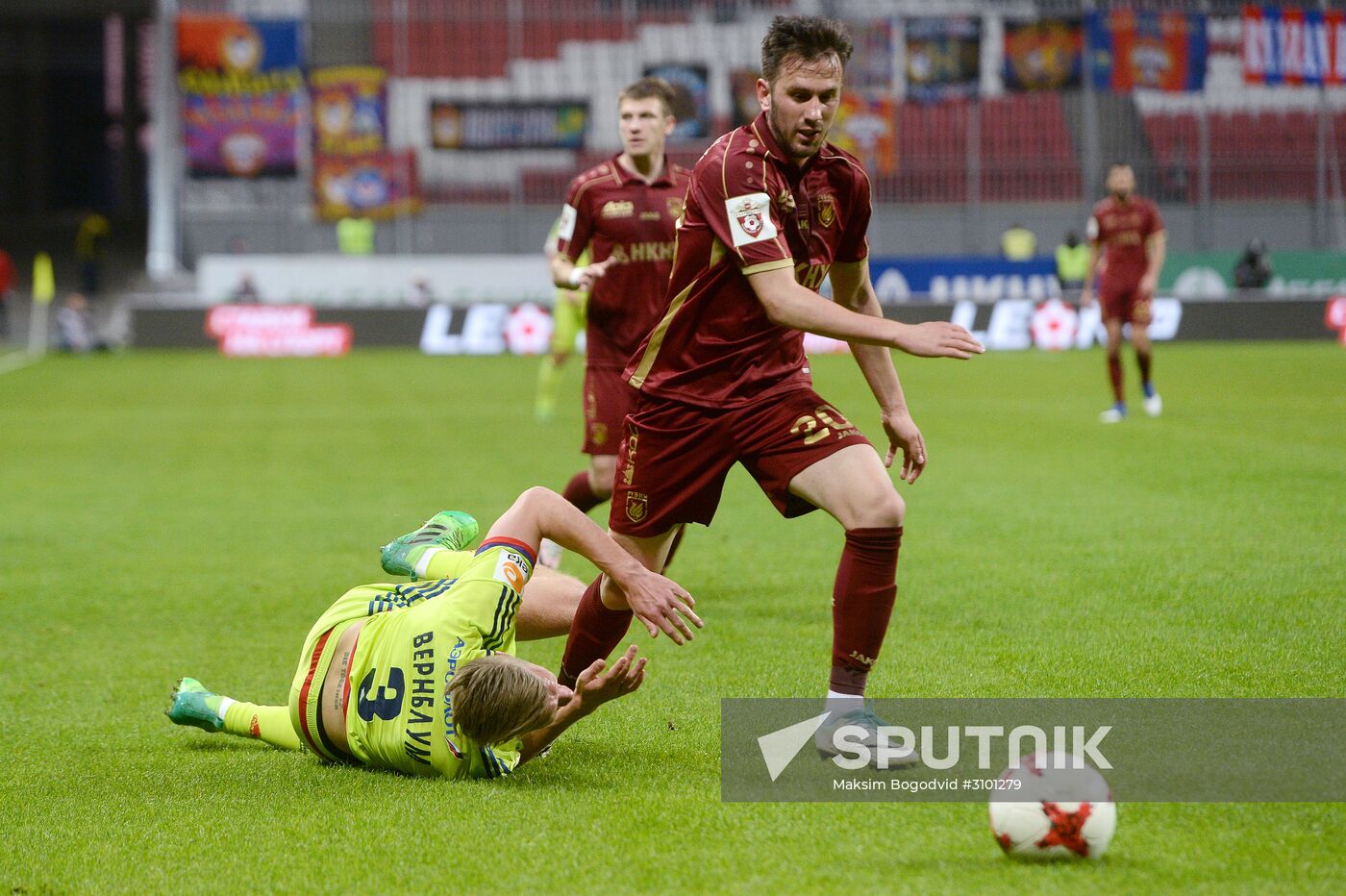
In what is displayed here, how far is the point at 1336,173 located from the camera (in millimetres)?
32906

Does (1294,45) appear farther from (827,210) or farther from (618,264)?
(827,210)

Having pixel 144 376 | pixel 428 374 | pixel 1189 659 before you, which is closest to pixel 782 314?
pixel 1189 659

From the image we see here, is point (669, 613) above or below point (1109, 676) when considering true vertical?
above

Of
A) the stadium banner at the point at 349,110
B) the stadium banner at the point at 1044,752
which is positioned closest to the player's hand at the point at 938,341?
the stadium banner at the point at 1044,752

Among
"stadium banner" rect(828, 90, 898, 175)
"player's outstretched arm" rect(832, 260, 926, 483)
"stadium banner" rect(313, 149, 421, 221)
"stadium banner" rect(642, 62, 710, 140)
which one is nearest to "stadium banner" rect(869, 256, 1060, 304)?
"stadium banner" rect(828, 90, 898, 175)

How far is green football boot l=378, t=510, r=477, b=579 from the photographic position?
17.4 ft

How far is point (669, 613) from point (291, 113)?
3077 centimetres

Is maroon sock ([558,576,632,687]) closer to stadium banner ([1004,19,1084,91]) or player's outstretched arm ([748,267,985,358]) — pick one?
player's outstretched arm ([748,267,985,358])

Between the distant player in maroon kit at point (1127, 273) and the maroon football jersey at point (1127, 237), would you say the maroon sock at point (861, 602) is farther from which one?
the maroon football jersey at point (1127, 237)

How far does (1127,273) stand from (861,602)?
38.8 feet

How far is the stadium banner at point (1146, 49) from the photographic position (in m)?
32.8

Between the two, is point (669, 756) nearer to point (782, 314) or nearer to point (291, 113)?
point (782, 314)

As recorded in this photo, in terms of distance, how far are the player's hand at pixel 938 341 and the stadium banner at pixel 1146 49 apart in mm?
30563

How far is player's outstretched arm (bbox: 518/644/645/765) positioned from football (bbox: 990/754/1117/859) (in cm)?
103
